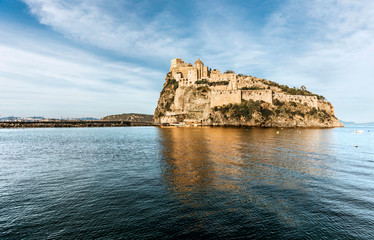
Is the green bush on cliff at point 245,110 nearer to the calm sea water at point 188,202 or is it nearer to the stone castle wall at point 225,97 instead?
the stone castle wall at point 225,97

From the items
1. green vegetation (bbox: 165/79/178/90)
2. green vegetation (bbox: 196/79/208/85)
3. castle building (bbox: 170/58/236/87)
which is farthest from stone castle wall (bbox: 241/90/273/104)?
green vegetation (bbox: 165/79/178/90)

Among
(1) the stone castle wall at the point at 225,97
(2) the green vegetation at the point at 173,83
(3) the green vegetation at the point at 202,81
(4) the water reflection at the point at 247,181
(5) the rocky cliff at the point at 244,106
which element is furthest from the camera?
→ (2) the green vegetation at the point at 173,83

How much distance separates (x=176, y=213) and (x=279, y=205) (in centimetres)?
439

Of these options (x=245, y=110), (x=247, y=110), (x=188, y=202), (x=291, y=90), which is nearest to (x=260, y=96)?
(x=247, y=110)

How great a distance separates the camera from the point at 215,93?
88.3m

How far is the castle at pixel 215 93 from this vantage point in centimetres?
8544

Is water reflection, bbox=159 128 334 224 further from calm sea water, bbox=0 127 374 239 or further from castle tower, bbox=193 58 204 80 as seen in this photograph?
castle tower, bbox=193 58 204 80

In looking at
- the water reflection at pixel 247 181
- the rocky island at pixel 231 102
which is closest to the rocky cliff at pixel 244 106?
the rocky island at pixel 231 102

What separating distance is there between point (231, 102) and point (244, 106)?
6322 mm

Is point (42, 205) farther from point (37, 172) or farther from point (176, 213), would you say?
point (37, 172)

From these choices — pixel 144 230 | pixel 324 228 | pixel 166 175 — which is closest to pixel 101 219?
pixel 144 230

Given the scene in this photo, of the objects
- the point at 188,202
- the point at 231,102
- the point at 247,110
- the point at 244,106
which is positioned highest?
the point at 231,102

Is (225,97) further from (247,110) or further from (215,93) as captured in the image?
(247,110)

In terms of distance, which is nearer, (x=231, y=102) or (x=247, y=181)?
(x=247, y=181)
